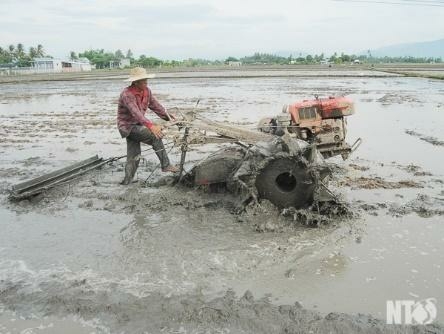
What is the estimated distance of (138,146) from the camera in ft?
24.7

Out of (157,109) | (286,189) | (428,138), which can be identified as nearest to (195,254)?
(286,189)

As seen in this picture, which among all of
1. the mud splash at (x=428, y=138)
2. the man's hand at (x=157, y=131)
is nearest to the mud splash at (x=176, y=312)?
the man's hand at (x=157, y=131)

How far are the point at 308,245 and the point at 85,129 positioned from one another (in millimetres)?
9579

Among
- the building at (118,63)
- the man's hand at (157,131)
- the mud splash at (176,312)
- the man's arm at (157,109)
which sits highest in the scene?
the building at (118,63)

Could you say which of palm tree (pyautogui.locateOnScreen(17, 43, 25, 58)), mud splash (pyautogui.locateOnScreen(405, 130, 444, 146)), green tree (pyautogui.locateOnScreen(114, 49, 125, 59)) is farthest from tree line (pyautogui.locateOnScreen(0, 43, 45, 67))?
mud splash (pyautogui.locateOnScreen(405, 130, 444, 146))

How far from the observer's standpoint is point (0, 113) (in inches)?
704

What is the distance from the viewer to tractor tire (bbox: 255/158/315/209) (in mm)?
5844

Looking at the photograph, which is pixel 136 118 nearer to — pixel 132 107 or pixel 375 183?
pixel 132 107

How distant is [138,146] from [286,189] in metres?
2.68

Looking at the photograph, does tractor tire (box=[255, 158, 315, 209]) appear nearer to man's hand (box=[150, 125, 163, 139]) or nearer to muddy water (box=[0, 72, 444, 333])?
muddy water (box=[0, 72, 444, 333])

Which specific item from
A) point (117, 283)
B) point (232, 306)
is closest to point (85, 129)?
point (117, 283)

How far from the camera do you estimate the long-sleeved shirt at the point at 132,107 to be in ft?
22.9

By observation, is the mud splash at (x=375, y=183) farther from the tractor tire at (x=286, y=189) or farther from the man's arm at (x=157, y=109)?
the man's arm at (x=157, y=109)

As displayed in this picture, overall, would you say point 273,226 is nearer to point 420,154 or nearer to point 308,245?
point 308,245
